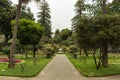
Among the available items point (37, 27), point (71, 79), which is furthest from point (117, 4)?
point (71, 79)

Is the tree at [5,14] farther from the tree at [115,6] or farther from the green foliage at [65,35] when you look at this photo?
the green foliage at [65,35]

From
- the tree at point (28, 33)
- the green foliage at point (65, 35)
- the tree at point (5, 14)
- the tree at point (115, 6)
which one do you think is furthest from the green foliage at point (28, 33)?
the green foliage at point (65, 35)

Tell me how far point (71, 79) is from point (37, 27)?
3598 centimetres

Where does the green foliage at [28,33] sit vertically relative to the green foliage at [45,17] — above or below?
below

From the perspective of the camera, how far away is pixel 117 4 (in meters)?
50.3

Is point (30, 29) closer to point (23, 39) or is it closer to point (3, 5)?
point (23, 39)

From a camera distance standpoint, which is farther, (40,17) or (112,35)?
(40,17)

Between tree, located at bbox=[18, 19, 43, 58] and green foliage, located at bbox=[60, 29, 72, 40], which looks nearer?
tree, located at bbox=[18, 19, 43, 58]

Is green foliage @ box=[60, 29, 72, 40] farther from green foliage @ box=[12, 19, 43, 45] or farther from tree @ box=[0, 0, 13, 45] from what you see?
green foliage @ box=[12, 19, 43, 45]

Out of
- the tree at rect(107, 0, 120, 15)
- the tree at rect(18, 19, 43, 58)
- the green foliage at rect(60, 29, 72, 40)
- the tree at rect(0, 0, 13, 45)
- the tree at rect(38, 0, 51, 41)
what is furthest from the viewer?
the green foliage at rect(60, 29, 72, 40)

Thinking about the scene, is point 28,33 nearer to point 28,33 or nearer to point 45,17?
point 28,33

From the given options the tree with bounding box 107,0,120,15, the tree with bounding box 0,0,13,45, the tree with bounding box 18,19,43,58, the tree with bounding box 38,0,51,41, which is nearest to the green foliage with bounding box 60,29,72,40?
the tree with bounding box 38,0,51,41

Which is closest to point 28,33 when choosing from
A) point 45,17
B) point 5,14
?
point 5,14

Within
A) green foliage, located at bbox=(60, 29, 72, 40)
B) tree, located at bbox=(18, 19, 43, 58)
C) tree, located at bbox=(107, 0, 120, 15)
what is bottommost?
tree, located at bbox=(18, 19, 43, 58)
